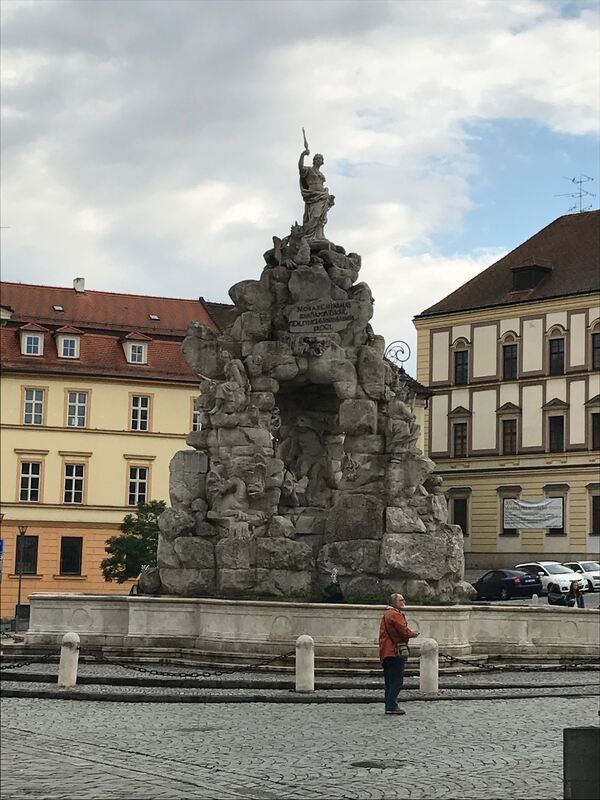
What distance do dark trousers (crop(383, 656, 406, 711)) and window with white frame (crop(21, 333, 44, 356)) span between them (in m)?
46.5

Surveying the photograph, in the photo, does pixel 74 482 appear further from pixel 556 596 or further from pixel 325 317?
pixel 325 317

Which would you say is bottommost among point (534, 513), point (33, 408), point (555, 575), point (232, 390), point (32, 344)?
point (555, 575)

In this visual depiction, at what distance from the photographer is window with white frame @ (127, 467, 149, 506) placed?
6262cm

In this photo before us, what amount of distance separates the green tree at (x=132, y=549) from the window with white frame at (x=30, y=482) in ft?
17.9

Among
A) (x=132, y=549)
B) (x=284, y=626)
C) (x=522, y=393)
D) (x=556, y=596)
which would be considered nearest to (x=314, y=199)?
(x=284, y=626)

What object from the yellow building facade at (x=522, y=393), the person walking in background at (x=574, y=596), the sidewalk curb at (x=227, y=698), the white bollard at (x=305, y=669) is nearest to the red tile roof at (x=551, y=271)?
the yellow building facade at (x=522, y=393)

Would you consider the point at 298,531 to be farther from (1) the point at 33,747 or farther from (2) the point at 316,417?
(1) the point at 33,747

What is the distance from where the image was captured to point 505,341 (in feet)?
231

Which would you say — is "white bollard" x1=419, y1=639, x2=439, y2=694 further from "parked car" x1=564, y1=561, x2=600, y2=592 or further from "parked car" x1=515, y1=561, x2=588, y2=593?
"parked car" x1=564, y1=561, x2=600, y2=592

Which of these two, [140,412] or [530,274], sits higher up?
[530,274]

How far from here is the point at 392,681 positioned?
17.5 m

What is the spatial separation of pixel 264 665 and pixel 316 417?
6.62 m

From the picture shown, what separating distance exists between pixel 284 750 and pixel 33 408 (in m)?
48.8

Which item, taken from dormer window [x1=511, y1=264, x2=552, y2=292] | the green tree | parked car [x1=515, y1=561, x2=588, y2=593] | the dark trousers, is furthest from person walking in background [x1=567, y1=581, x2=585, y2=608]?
dormer window [x1=511, y1=264, x2=552, y2=292]
